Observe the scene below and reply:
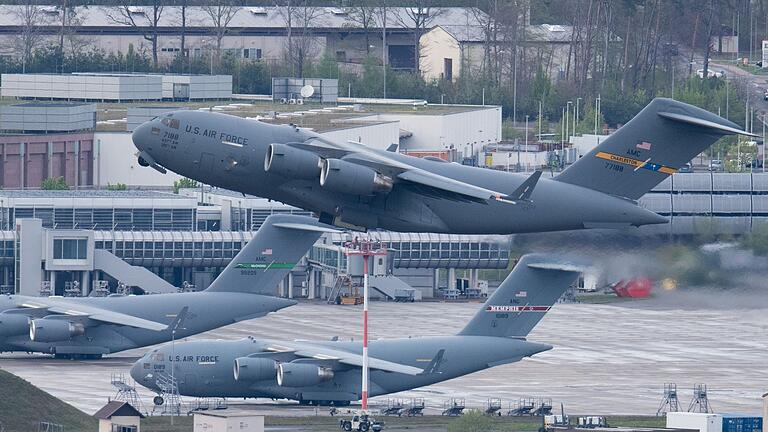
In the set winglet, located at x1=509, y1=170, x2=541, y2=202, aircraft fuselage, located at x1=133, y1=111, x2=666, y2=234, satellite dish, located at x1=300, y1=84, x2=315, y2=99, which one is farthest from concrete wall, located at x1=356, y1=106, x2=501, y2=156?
winglet, located at x1=509, y1=170, x2=541, y2=202

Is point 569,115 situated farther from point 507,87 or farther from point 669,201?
point 669,201

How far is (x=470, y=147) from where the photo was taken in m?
167

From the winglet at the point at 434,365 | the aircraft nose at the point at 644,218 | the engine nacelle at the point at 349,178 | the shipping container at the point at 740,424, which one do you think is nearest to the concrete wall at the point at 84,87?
the winglet at the point at 434,365

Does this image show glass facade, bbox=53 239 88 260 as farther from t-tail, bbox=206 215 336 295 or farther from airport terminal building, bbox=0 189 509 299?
t-tail, bbox=206 215 336 295

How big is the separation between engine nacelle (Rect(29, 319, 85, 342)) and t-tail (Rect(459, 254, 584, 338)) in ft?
64.5

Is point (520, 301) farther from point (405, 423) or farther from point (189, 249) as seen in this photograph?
point (189, 249)

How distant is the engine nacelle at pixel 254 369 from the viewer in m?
79.8

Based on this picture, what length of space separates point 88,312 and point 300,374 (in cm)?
1554

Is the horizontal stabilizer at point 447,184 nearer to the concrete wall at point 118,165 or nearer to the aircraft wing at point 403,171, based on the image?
the aircraft wing at point 403,171

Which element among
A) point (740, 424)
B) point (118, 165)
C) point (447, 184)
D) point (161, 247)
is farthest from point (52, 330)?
point (118, 165)

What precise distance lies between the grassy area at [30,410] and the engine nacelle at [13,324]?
1488 centimetres

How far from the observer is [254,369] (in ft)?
263

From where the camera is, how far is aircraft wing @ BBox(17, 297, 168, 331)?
9081 centimetres

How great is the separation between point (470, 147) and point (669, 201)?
96552mm
